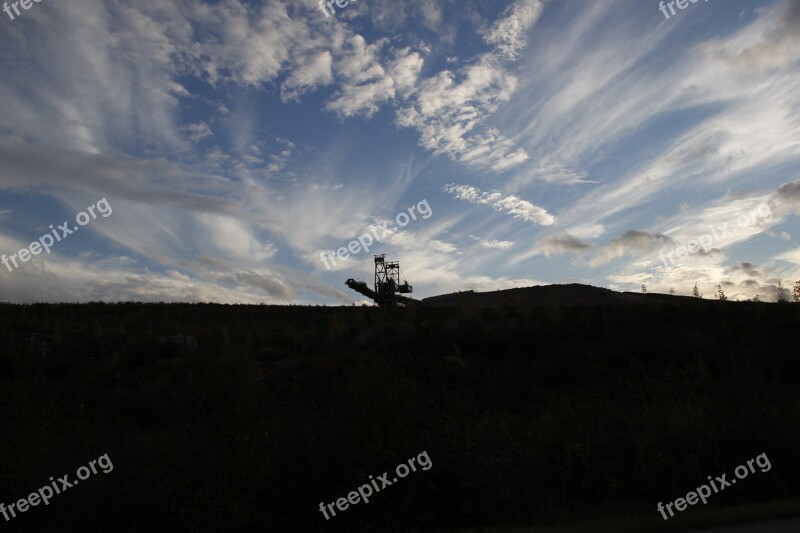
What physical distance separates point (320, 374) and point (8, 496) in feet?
38.6

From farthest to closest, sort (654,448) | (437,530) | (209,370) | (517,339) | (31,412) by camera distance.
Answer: (517,339)
(654,448)
(31,412)
(209,370)
(437,530)

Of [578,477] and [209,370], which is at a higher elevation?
[209,370]

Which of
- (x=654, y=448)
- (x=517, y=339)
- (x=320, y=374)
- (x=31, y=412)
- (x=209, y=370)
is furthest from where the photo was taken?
Answer: (x=517, y=339)

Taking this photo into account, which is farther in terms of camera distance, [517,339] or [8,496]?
[517,339]

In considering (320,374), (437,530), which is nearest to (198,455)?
(437,530)

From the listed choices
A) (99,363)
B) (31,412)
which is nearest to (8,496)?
(31,412)

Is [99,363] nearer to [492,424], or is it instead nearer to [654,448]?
[492,424]

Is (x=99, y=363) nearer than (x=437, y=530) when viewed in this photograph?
No

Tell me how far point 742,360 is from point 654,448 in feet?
41.4

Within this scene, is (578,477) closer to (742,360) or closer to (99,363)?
(742,360)

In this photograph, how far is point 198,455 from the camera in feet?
29.8

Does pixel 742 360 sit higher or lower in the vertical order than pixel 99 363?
lower

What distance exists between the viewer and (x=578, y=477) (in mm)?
10805

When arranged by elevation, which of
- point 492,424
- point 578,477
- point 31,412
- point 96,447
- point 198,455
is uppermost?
point 31,412
